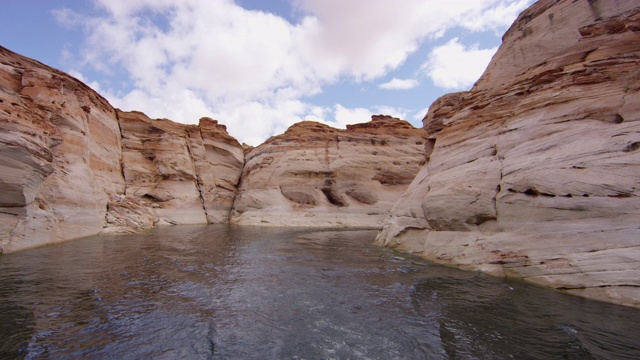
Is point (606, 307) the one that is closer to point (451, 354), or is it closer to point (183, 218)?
point (451, 354)

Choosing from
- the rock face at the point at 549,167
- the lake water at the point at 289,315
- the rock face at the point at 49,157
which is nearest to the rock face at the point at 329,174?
the rock face at the point at 49,157

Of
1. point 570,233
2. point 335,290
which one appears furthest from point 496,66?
point 335,290

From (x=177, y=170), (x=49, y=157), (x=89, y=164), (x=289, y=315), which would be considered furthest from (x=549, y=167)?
(x=177, y=170)

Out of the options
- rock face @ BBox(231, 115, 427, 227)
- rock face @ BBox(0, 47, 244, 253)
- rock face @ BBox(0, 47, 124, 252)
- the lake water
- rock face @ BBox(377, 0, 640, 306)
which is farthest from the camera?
rock face @ BBox(231, 115, 427, 227)

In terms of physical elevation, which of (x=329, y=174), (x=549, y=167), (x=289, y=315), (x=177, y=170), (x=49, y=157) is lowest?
(x=289, y=315)

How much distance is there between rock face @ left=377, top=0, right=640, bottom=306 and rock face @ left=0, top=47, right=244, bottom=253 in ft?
46.7

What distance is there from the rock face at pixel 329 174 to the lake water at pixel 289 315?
1919 cm

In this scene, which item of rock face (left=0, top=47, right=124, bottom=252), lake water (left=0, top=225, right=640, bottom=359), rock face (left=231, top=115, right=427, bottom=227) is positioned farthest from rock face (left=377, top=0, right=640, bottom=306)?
rock face (left=231, top=115, right=427, bottom=227)

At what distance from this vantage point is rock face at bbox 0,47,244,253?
11.3 metres

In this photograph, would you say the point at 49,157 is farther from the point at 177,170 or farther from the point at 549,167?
the point at 177,170

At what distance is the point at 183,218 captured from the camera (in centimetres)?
2741

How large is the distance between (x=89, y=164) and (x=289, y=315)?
19.0 metres

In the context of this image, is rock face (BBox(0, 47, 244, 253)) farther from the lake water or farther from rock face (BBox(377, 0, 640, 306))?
rock face (BBox(377, 0, 640, 306))

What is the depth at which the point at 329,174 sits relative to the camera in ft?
105
